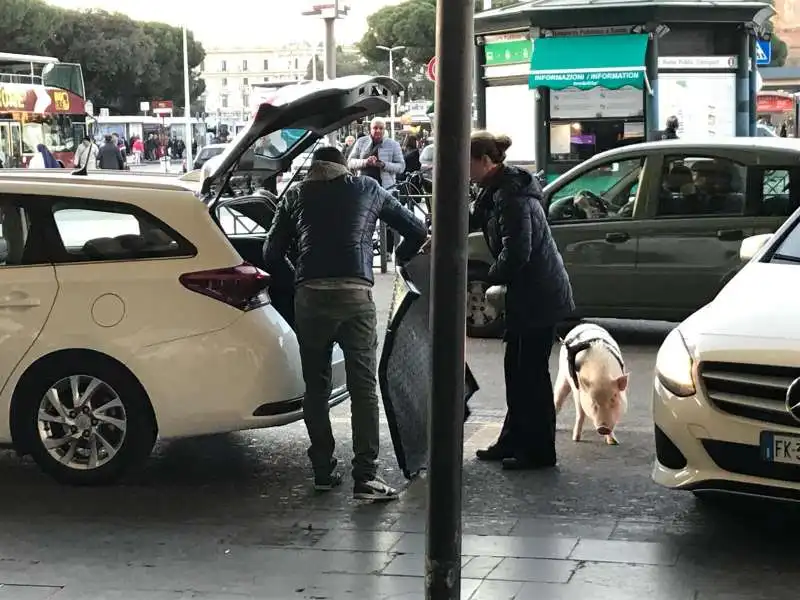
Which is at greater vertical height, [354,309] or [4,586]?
[354,309]

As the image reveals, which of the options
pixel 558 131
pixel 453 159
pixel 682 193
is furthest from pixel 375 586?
pixel 558 131

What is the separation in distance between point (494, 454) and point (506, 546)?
5.04 feet

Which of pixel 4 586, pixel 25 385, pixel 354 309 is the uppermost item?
pixel 354 309

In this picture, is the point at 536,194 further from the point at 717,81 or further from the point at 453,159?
the point at 717,81

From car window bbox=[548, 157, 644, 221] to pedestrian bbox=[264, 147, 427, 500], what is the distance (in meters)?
4.33

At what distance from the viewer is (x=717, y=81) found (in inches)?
655

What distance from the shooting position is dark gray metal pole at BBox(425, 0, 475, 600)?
350cm

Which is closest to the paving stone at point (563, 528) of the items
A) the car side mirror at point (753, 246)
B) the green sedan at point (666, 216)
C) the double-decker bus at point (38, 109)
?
the car side mirror at point (753, 246)

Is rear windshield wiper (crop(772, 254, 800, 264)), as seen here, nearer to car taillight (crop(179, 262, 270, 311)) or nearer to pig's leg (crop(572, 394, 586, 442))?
pig's leg (crop(572, 394, 586, 442))

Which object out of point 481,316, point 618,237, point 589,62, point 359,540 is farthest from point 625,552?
point 589,62

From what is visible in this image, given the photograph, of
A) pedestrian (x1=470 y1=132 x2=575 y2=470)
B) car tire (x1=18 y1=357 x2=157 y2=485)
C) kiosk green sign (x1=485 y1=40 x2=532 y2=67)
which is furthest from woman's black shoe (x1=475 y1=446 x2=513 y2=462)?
kiosk green sign (x1=485 y1=40 x2=532 y2=67)

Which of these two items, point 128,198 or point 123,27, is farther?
point 123,27

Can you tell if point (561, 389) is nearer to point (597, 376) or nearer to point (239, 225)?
point (597, 376)

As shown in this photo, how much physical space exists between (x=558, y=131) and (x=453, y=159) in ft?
44.7
